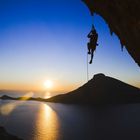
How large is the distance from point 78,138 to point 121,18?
96116 millimetres

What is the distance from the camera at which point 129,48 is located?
17156 millimetres

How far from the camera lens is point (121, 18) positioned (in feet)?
48.6

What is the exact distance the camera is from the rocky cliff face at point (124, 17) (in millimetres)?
12961

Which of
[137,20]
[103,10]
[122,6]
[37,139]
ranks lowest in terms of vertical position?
[37,139]

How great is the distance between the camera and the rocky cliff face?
13.0 meters

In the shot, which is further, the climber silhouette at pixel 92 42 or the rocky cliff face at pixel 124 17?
the climber silhouette at pixel 92 42

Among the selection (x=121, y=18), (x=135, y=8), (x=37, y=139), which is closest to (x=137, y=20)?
(x=135, y=8)

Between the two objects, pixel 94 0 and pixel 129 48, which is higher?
pixel 94 0

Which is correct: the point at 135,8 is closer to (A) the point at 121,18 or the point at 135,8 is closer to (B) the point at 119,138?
(A) the point at 121,18

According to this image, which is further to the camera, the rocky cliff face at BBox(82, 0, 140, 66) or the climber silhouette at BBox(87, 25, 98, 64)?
the climber silhouette at BBox(87, 25, 98, 64)

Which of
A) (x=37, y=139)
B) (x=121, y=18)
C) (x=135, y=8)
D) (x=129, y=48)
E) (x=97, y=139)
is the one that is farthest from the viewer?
(x=97, y=139)

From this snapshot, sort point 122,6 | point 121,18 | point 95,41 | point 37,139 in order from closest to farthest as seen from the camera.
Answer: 1. point 122,6
2. point 121,18
3. point 95,41
4. point 37,139

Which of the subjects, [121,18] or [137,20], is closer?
[137,20]

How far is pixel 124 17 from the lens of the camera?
1431 cm
